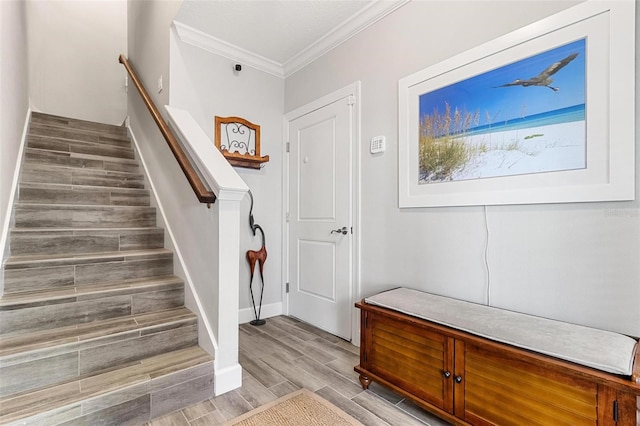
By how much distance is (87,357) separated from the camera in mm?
1583

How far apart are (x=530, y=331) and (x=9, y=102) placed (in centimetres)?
349

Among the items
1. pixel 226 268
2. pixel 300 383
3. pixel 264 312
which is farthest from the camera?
pixel 264 312

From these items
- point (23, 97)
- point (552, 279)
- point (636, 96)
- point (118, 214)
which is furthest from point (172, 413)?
point (23, 97)

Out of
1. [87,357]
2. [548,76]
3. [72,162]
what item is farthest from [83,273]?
[548,76]

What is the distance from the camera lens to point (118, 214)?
2547mm

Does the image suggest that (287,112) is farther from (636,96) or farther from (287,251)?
(636,96)

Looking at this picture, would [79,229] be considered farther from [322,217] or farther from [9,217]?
[322,217]

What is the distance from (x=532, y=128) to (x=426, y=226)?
787mm

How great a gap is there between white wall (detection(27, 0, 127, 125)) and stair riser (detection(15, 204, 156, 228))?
8.78ft

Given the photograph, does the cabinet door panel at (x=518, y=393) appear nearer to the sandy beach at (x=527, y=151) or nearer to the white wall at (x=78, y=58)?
the sandy beach at (x=527, y=151)

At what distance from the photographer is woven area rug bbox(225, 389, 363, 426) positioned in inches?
58.3

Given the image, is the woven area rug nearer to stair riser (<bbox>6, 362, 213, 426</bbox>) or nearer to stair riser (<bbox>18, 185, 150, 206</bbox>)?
stair riser (<bbox>6, 362, 213, 426</bbox>)

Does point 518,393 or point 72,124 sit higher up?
point 72,124

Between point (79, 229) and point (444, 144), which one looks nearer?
point (444, 144)
